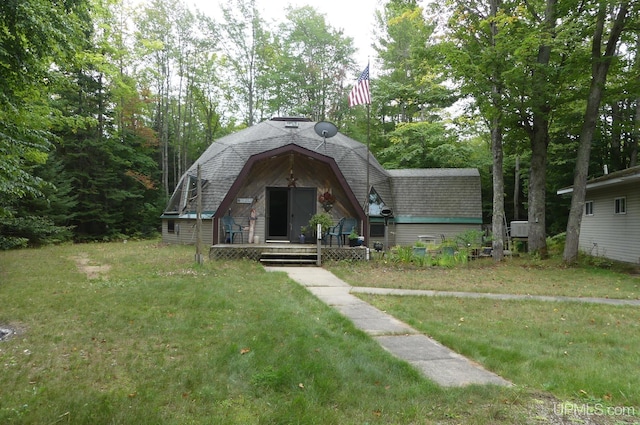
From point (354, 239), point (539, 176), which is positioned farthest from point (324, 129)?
point (539, 176)

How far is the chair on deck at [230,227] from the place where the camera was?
45.8 feet

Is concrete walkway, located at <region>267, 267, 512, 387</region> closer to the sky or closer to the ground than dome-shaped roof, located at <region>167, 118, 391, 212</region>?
closer to the ground

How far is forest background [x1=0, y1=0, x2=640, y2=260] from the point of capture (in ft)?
29.1

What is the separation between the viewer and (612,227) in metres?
15.3

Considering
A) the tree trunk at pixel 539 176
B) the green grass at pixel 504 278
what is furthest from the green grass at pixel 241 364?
the tree trunk at pixel 539 176

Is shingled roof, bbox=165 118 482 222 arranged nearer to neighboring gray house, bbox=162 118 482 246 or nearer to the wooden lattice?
neighboring gray house, bbox=162 118 482 246

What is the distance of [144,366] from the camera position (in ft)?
12.9

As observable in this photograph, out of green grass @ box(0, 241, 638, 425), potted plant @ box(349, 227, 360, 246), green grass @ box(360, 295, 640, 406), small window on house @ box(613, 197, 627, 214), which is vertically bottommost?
green grass @ box(360, 295, 640, 406)

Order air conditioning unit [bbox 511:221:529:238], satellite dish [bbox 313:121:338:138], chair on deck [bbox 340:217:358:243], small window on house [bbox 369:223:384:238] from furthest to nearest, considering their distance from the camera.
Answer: air conditioning unit [bbox 511:221:529:238]
small window on house [bbox 369:223:384:238]
satellite dish [bbox 313:121:338:138]
chair on deck [bbox 340:217:358:243]

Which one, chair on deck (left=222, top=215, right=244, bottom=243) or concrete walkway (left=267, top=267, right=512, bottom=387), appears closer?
concrete walkway (left=267, top=267, right=512, bottom=387)

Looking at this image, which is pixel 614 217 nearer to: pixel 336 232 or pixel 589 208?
pixel 589 208

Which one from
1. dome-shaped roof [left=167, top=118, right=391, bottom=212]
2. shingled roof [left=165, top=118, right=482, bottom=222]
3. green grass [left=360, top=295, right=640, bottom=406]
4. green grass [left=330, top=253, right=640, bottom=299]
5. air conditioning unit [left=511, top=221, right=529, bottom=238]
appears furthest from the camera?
air conditioning unit [left=511, top=221, right=529, bottom=238]

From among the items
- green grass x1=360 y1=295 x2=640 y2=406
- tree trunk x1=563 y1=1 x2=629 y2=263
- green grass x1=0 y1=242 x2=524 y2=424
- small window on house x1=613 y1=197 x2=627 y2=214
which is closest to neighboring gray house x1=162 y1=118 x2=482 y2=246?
small window on house x1=613 y1=197 x2=627 y2=214

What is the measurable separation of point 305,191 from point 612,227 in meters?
11.8
